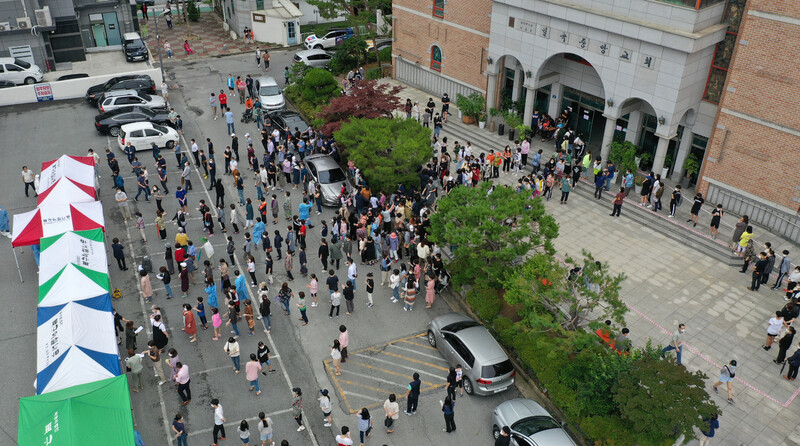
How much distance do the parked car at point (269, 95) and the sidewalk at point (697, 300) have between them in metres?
14.5

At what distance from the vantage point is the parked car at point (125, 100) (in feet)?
117

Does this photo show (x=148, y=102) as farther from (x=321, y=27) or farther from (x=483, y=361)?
(x=483, y=361)

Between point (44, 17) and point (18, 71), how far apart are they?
418 cm

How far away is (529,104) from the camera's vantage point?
33.0 metres

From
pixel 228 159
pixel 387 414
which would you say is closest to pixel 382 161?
pixel 228 159

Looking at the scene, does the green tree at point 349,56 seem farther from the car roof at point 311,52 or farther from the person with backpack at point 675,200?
the person with backpack at point 675,200

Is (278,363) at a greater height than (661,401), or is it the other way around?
(661,401)

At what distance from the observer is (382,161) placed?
27.3 m

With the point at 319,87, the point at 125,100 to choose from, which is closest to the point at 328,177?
the point at 319,87

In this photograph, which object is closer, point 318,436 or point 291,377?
point 318,436

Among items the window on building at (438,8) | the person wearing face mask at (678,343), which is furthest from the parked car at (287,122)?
the person wearing face mask at (678,343)

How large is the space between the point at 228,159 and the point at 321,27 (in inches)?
1063

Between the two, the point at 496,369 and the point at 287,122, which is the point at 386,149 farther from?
the point at 496,369

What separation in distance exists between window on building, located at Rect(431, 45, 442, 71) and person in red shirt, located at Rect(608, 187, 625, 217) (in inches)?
588
